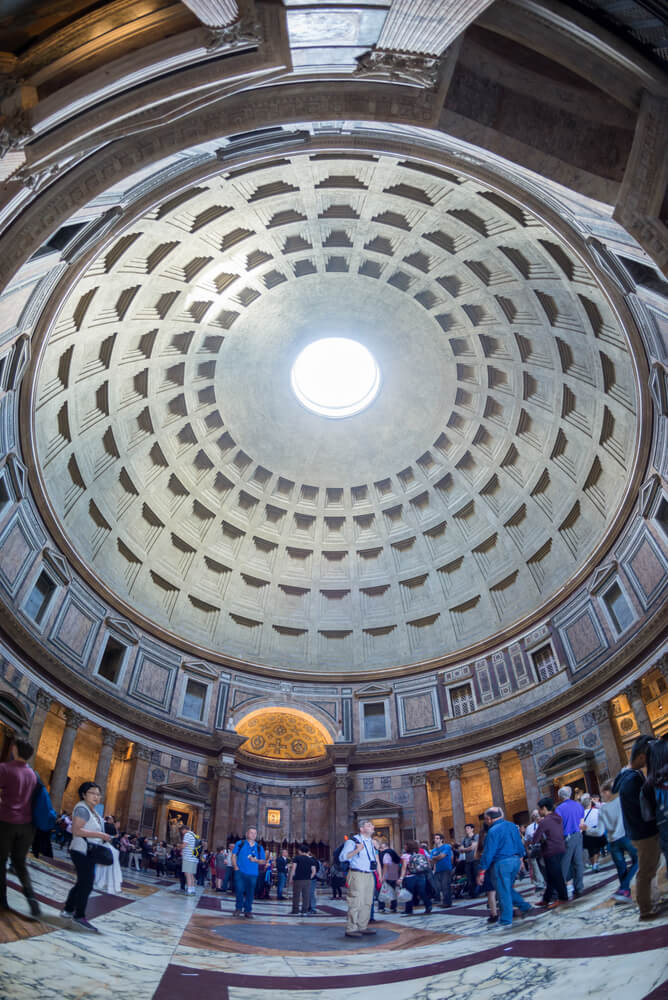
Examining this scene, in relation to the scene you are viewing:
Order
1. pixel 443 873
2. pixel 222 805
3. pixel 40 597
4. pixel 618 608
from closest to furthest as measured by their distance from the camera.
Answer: pixel 443 873
pixel 40 597
pixel 618 608
pixel 222 805

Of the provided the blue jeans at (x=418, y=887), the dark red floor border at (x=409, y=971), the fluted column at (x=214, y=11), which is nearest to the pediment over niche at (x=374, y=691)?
the blue jeans at (x=418, y=887)

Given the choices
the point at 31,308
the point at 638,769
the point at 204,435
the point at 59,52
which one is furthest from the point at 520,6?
the point at 204,435

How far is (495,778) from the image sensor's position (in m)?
28.8

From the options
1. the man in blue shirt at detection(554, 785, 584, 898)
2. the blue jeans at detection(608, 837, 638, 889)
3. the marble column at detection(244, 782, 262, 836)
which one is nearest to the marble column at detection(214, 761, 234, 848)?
the marble column at detection(244, 782, 262, 836)

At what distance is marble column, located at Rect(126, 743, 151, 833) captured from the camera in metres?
26.6

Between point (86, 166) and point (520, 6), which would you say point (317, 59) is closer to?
point (520, 6)

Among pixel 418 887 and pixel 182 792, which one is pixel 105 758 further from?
pixel 418 887

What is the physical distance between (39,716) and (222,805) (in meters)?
10.7

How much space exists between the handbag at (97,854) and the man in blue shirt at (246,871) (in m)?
4.94

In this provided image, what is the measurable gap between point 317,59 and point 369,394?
2575 cm

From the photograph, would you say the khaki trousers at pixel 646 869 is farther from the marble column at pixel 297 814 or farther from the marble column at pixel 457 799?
the marble column at pixel 297 814

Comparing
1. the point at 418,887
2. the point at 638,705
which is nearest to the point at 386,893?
the point at 418,887

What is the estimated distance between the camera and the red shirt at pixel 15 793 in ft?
20.8

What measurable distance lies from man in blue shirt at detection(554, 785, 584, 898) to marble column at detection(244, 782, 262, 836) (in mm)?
23693
